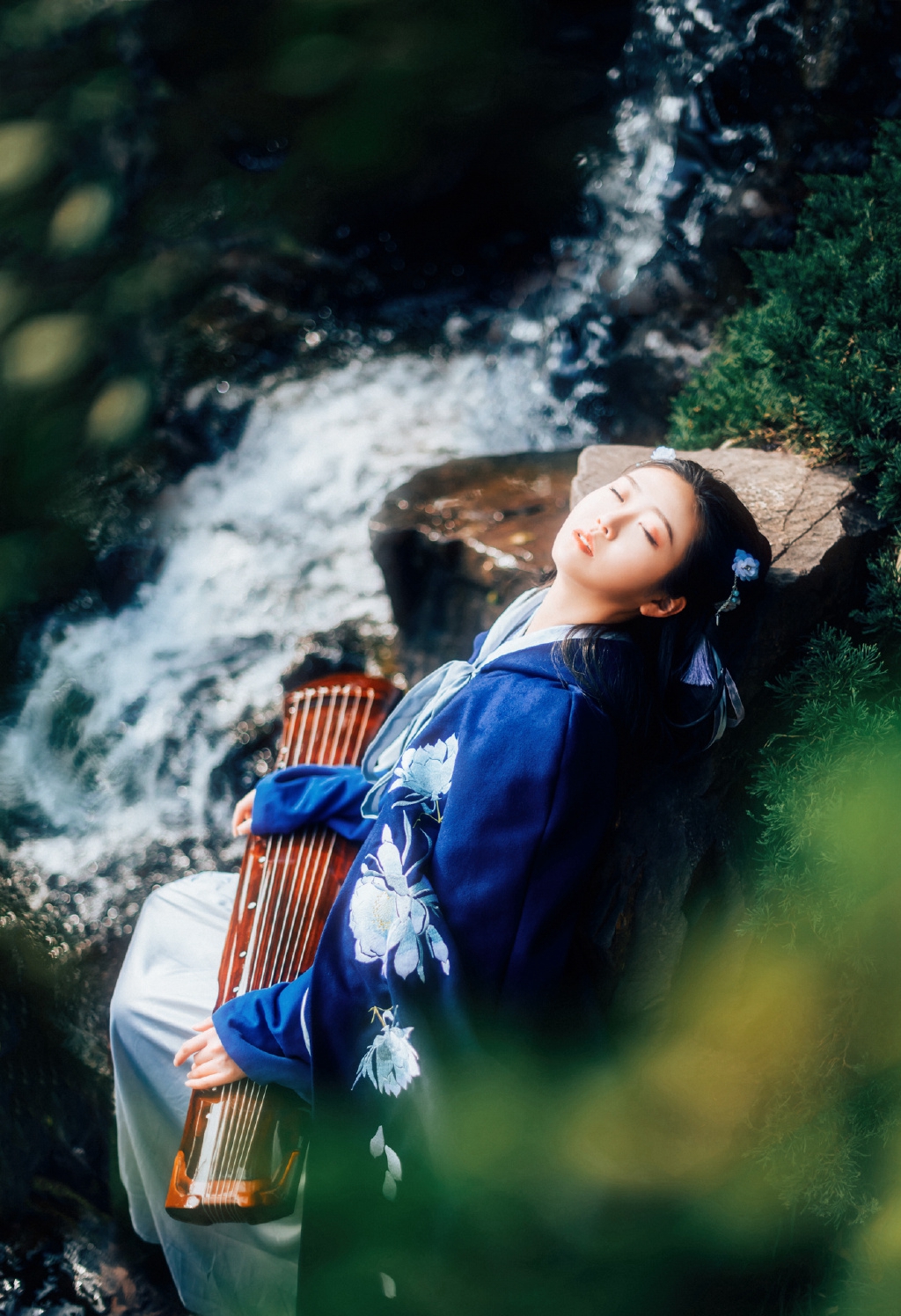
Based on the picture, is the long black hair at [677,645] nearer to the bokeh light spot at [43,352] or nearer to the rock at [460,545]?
the rock at [460,545]

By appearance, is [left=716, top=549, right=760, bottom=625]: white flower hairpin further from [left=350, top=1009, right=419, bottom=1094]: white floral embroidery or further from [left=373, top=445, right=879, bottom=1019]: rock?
[left=350, top=1009, right=419, bottom=1094]: white floral embroidery

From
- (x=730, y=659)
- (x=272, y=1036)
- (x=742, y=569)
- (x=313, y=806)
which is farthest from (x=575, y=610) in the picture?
(x=272, y=1036)

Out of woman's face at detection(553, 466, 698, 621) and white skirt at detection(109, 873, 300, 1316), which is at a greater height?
woman's face at detection(553, 466, 698, 621)

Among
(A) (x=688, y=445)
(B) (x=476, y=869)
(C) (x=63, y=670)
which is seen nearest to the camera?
(B) (x=476, y=869)

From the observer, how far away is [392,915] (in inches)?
80.1

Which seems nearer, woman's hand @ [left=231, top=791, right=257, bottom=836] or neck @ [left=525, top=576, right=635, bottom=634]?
neck @ [left=525, top=576, right=635, bottom=634]

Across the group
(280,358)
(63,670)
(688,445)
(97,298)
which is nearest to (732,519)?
(688,445)

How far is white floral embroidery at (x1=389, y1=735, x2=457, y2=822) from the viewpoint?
2.11 m

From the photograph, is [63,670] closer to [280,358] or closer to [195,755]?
[195,755]

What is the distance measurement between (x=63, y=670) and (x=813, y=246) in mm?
3965

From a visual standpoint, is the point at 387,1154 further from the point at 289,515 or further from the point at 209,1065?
the point at 289,515

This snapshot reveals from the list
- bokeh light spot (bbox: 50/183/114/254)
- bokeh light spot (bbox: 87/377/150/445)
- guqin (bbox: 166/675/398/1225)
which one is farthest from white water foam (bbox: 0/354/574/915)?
bokeh light spot (bbox: 50/183/114/254)

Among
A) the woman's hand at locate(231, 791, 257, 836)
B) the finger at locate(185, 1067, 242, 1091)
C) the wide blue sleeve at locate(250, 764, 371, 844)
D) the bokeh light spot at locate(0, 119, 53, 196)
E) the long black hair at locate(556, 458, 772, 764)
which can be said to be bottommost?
the finger at locate(185, 1067, 242, 1091)

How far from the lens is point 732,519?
6.69ft
